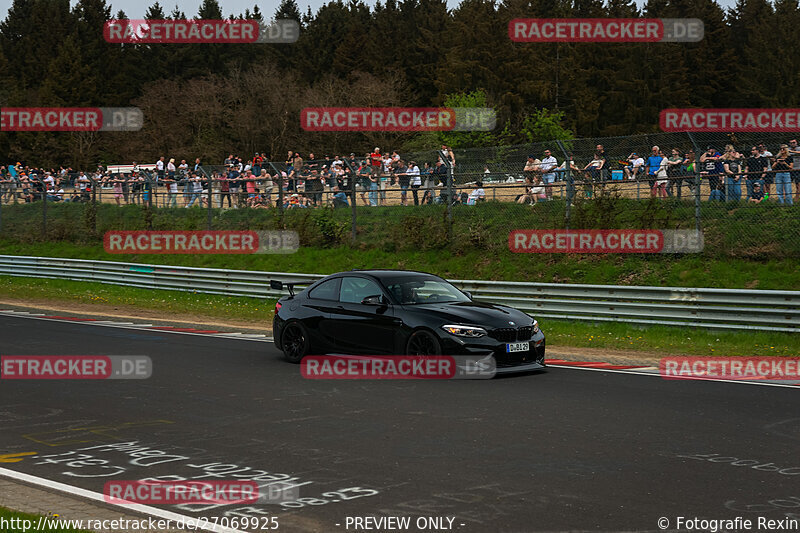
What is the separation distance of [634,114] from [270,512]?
7543 cm

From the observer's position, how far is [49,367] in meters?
14.7

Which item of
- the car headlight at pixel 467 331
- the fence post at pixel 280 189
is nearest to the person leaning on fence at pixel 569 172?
the fence post at pixel 280 189

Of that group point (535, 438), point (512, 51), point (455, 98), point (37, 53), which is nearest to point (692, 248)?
point (535, 438)

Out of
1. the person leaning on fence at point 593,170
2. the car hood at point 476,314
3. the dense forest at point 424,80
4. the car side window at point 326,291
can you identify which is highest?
the dense forest at point 424,80

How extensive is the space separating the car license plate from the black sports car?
1cm

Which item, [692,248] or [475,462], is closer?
[475,462]

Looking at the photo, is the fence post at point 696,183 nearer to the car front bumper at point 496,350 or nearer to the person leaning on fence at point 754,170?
the person leaning on fence at point 754,170

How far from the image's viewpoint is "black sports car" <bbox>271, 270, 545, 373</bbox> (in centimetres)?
1302

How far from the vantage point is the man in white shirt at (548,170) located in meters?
23.3

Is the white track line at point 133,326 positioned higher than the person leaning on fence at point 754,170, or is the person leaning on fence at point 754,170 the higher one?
the person leaning on fence at point 754,170

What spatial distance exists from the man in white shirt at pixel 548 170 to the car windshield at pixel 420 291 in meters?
9.15

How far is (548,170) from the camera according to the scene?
76.3 ft

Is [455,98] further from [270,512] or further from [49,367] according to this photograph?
[270,512]

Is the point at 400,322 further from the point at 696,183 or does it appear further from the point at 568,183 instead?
the point at 568,183
